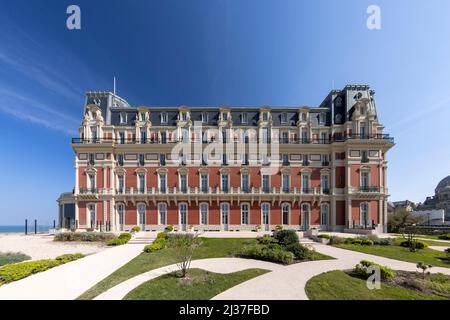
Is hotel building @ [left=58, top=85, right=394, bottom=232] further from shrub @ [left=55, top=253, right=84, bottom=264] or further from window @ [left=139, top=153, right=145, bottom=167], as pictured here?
shrub @ [left=55, top=253, right=84, bottom=264]

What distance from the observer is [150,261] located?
42.2ft

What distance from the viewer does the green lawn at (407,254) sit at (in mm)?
13867

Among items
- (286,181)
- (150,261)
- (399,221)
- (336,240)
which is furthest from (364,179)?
(150,261)

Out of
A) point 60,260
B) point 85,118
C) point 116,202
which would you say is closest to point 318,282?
point 60,260

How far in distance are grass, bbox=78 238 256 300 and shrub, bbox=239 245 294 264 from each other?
1.17 meters

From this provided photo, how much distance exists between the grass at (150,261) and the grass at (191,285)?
61.2 inches

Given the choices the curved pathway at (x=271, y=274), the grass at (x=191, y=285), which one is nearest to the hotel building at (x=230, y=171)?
the curved pathway at (x=271, y=274)

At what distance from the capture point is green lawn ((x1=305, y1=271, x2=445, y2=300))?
7.98m

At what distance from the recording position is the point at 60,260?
12.8 metres

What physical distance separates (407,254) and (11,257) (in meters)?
29.2

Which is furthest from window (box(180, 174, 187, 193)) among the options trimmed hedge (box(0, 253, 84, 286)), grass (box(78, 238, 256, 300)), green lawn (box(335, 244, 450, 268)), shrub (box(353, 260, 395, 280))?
shrub (box(353, 260, 395, 280))

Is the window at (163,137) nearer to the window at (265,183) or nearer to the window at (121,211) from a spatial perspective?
the window at (121,211)
